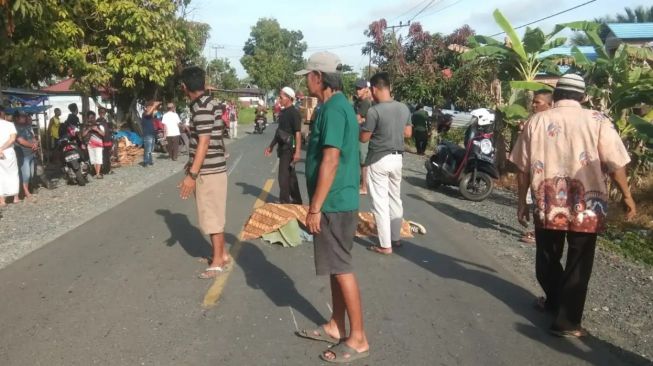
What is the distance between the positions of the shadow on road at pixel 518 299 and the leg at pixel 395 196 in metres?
0.23

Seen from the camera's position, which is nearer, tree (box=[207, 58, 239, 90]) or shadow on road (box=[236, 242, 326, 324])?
shadow on road (box=[236, 242, 326, 324])

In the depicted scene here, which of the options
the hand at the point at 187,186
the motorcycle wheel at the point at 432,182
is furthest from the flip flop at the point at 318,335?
the motorcycle wheel at the point at 432,182

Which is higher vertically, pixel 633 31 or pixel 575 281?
pixel 633 31

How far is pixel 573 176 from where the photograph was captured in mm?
4086

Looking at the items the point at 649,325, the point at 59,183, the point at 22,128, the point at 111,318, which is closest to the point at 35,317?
the point at 111,318

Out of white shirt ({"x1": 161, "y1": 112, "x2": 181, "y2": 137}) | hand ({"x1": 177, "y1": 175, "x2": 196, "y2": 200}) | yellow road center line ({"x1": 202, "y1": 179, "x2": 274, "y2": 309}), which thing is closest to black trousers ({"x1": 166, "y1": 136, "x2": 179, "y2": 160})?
white shirt ({"x1": 161, "y1": 112, "x2": 181, "y2": 137})

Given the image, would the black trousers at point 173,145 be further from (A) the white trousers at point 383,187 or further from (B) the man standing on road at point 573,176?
(B) the man standing on road at point 573,176

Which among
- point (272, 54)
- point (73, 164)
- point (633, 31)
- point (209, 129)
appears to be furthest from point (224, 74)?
point (209, 129)

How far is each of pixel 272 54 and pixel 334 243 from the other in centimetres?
8975

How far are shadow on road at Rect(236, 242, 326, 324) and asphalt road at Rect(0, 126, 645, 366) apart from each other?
0.03 ft

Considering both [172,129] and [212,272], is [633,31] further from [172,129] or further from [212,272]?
[212,272]

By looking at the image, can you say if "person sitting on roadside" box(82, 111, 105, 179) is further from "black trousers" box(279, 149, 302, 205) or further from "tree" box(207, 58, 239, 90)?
"tree" box(207, 58, 239, 90)

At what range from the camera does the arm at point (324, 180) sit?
11.5 ft

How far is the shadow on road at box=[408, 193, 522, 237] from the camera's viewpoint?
7934 millimetres
